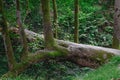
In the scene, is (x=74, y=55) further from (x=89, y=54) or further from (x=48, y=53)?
(x=48, y=53)

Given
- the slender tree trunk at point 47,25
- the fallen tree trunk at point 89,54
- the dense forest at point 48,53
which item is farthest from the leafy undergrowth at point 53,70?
the slender tree trunk at point 47,25

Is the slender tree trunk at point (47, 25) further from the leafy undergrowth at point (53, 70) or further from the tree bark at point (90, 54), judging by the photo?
the leafy undergrowth at point (53, 70)

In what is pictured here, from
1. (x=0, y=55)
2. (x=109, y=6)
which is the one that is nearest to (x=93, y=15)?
(x=109, y=6)

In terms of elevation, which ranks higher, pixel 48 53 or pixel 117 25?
pixel 117 25

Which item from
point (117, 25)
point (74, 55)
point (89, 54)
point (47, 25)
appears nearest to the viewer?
point (47, 25)

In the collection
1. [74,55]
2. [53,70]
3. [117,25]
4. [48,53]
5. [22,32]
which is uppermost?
[117,25]

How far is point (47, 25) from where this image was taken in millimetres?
11203

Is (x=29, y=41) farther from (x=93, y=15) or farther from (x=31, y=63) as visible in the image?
(x=93, y=15)

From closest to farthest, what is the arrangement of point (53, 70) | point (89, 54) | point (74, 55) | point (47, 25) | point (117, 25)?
point (47, 25), point (89, 54), point (74, 55), point (117, 25), point (53, 70)

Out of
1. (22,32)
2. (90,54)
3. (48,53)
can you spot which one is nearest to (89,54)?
(90,54)

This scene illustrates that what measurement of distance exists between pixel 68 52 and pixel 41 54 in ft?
3.37

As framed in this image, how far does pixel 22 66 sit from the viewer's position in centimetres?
1120

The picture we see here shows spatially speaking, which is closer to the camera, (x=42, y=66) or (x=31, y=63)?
(x=31, y=63)

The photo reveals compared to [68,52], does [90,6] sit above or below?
above
